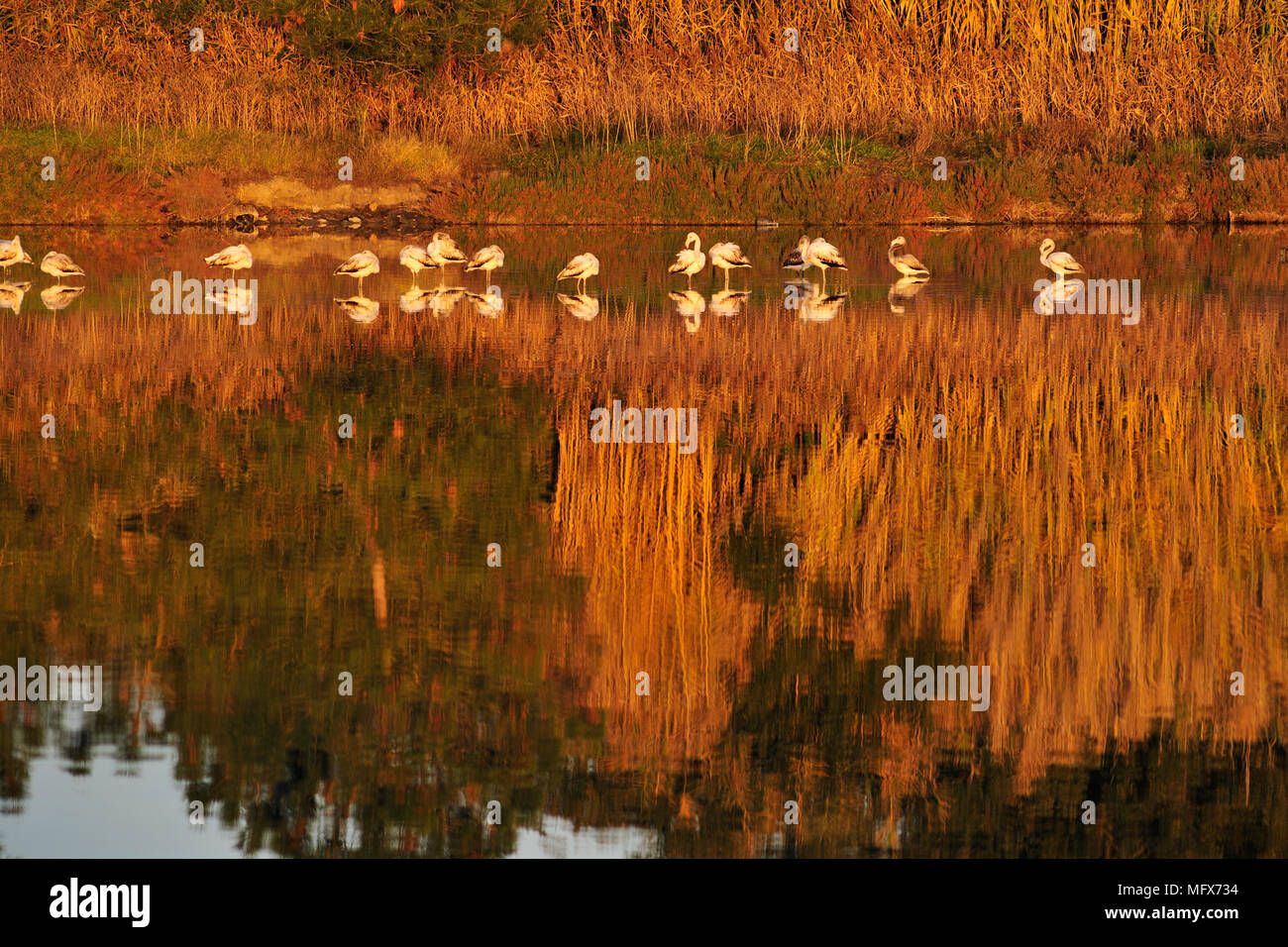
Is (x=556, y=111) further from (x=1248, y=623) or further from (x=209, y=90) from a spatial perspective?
(x=1248, y=623)

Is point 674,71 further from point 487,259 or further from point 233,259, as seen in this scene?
point 233,259

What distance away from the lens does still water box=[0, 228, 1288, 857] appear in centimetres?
575

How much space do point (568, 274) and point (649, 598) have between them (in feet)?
43.3

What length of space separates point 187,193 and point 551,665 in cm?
2524

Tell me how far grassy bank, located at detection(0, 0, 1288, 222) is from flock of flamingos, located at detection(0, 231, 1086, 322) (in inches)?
326

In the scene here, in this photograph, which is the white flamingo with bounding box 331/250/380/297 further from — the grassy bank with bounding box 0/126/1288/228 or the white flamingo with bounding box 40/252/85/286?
the grassy bank with bounding box 0/126/1288/228

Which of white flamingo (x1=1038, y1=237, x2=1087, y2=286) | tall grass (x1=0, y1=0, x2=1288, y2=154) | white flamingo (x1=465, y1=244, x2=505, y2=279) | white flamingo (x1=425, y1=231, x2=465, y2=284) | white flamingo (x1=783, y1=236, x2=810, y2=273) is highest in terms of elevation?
tall grass (x1=0, y1=0, x2=1288, y2=154)

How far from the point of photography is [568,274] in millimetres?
20719

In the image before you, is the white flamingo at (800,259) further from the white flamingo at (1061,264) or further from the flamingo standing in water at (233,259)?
the flamingo standing in water at (233,259)

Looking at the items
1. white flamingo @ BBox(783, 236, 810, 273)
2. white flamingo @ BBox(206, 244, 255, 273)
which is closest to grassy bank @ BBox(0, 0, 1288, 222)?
white flamingo @ BBox(783, 236, 810, 273)

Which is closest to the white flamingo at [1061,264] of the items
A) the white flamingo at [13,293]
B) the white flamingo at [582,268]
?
the white flamingo at [582,268]

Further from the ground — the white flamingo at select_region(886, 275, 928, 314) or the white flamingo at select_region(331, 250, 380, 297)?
the white flamingo at select_region(331, 250, 380, 297)

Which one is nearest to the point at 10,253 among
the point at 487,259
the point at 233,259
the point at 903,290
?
the point at 233,259

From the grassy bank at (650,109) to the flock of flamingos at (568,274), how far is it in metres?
8.28
